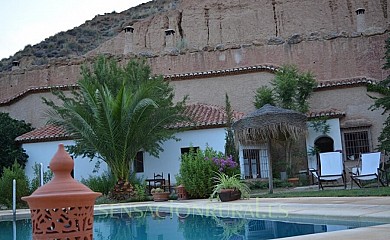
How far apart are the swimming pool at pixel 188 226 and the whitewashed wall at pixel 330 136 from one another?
405 inches

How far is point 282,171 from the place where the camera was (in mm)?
20875

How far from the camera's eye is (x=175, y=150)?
69.2 feet

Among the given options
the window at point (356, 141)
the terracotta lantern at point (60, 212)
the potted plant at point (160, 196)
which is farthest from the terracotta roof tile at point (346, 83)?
the terracotta lantern at point (60, 212)

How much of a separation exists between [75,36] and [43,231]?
51778 millimetres

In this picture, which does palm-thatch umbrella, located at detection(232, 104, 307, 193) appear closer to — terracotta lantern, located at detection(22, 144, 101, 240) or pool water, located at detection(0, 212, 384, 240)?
pool water, located at detection(0, 212, 384, 240)

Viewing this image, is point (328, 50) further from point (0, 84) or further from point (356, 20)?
point (0, 84)

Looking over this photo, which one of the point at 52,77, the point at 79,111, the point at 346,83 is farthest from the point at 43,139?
the point at 346,83

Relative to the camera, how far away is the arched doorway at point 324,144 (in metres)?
21.6

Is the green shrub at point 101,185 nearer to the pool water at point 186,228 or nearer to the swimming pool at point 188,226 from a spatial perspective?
the swimming pool at point 188,226

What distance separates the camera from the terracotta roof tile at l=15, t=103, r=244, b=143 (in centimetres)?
2066

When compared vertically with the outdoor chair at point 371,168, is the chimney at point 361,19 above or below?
above

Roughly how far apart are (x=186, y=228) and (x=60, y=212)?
19.1ft

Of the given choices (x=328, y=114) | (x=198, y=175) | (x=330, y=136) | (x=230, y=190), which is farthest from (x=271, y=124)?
(x=328, y=114)

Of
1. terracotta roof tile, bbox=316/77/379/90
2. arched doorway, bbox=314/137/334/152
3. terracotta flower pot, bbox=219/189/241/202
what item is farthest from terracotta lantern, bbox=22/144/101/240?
terracotta roof tile, bbox=316/77/379/90
